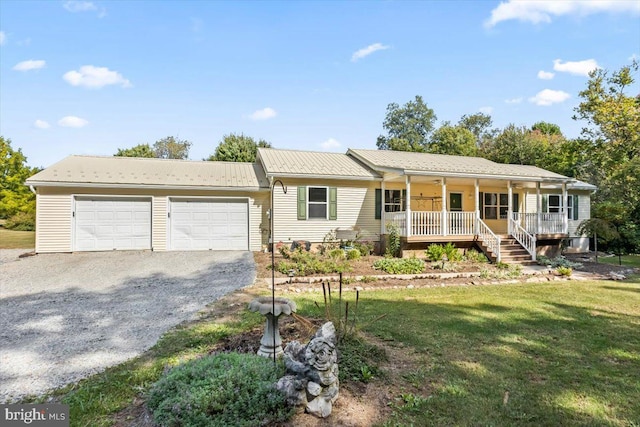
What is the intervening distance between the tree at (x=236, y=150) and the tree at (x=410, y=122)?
62.6ft

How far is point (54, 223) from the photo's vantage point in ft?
37.4

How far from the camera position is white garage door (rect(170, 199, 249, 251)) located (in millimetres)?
12398

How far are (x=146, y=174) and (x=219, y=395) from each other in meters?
12.3

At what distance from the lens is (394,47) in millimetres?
12727

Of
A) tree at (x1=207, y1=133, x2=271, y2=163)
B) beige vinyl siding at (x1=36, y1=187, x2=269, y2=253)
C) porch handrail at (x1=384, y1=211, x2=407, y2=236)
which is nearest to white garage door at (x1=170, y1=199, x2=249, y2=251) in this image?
beige vinyl siding at (x1=36, y1=187, x2=269, y2=253)

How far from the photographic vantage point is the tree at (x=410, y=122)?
39750 mm

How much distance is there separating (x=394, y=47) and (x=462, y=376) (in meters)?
12.4

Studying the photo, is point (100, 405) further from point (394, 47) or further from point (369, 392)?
point (394, 47)

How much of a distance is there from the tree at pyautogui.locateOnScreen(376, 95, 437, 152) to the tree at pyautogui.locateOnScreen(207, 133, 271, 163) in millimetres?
19079

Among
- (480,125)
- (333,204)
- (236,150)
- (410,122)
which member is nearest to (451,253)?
(333,204)

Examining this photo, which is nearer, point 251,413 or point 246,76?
point 251,413

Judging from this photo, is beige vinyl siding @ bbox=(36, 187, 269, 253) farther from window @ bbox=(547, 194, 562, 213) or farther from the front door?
window @ bbox=(547, 194, 562, 213)

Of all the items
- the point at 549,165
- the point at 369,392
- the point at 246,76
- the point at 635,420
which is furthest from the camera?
the point at 549,165

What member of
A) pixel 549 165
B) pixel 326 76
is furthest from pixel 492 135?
pixel 326 76
